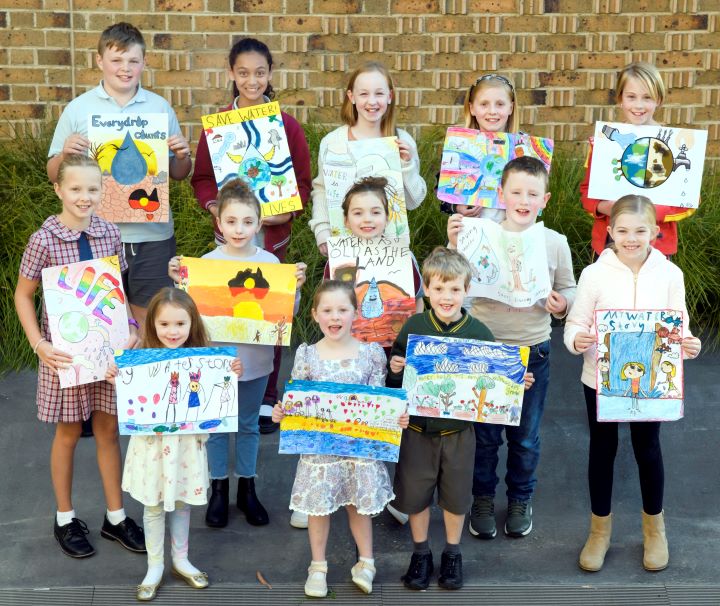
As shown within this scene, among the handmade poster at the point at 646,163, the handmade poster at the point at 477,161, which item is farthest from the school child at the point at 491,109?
the handmade poster at the point at 646,163

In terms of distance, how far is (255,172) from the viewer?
4887 millimetres

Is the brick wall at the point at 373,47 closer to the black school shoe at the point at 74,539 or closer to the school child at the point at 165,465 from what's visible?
the school child at the point at 165,465

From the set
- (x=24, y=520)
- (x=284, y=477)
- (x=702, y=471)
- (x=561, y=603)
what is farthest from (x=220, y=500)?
(x=702, y=471)

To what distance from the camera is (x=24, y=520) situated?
4664mm

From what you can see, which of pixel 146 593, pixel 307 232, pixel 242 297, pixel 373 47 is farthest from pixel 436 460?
pixel 373 47

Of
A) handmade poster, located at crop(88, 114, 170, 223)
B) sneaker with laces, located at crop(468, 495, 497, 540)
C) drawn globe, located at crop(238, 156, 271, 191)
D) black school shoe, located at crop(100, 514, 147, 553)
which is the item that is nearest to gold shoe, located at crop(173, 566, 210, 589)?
black school shoe, located at crop(100, 514, 147, 553)

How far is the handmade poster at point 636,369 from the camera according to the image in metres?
4.05

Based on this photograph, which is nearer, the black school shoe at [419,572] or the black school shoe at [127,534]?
the black school shoe at [419,572]

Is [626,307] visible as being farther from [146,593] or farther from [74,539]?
[74,539]

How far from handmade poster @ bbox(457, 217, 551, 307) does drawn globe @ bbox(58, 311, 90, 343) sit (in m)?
1.58

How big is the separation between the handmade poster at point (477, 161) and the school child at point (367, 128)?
0.19 meters

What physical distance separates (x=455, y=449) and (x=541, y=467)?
1245 mm

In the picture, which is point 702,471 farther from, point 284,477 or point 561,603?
point 284,477

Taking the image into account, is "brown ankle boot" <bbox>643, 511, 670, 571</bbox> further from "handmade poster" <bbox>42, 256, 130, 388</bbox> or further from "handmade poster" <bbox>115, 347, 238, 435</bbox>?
"handmade poster" <bbox>42, 256, 130, 388</bbox>
